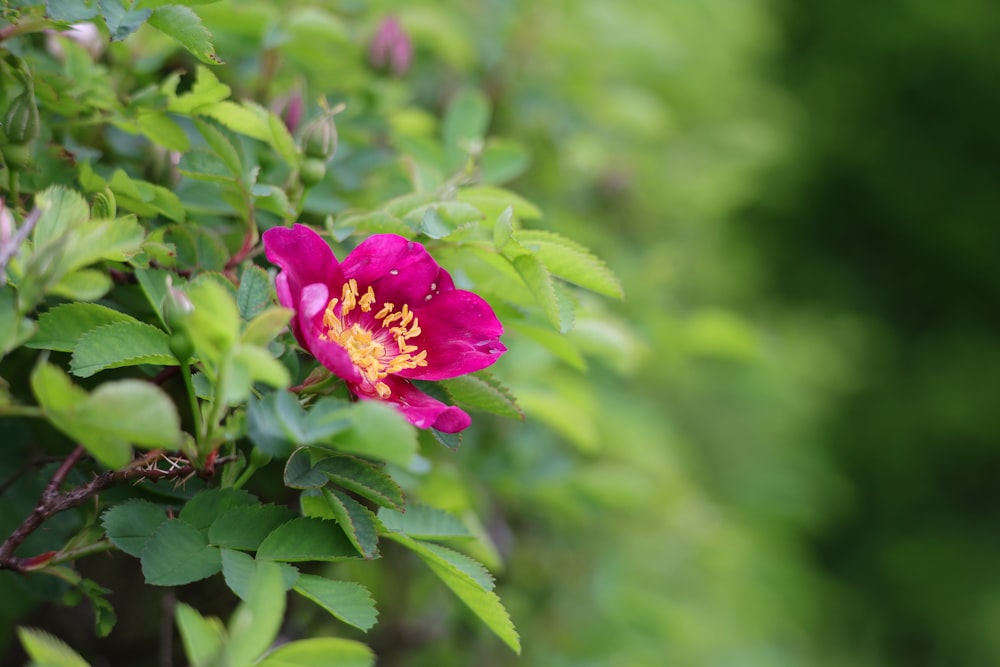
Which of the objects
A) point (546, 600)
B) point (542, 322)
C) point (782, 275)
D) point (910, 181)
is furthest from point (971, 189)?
point (542, 322)

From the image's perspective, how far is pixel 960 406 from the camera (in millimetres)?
4762

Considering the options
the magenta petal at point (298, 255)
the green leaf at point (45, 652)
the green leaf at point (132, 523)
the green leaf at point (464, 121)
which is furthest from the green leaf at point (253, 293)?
the green leaf at point (464, 121)

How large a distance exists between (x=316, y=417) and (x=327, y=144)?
27 centimetres

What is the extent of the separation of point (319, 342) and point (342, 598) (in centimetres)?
15

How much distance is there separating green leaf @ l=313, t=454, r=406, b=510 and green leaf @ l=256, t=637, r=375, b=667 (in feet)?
0.38

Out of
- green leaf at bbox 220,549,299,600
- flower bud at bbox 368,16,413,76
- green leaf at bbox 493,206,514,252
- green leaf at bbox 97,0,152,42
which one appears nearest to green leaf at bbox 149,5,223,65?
green leaf at bbox 97,0,152,42

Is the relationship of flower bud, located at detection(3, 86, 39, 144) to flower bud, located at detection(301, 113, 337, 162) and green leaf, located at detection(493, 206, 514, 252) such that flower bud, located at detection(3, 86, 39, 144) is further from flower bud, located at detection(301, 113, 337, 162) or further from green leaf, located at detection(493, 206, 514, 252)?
green leaf, located at detection(493, 206, 514, 252)

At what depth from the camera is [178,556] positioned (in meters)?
0.56

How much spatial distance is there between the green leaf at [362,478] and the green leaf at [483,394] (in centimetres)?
9

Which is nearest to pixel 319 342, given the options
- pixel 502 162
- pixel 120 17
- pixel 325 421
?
pixel 325 421

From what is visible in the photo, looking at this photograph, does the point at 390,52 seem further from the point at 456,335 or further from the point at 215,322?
the point at 215,322

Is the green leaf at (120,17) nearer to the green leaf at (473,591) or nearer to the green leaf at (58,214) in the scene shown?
the green leaf at (58,214)

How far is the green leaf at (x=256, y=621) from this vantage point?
0.43m

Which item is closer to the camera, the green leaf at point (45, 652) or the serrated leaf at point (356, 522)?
the green leaf at point (45, 652)
